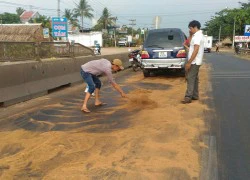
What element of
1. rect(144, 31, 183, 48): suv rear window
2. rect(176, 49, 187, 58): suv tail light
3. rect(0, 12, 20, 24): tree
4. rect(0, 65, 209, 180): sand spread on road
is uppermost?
rect(0, 12, 20, 24): tree

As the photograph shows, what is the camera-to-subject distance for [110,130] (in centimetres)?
557

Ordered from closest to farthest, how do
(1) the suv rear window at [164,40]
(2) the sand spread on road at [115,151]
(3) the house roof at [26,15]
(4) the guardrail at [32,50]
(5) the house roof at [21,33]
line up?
1. (2) the sand spread on road at [115,151]
2. (4) the guardrail at [32,50]
3. (1) the suv rear window at [164,40]
4. (5) the house roof at [21,33]
5. (3) the house roof at [26,15]

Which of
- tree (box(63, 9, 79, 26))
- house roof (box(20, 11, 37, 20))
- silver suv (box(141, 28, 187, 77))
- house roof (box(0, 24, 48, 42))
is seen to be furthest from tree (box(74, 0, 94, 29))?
silver suv (box(141, 28, 187, 77))

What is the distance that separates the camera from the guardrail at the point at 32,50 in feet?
28.5

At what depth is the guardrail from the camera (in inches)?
342

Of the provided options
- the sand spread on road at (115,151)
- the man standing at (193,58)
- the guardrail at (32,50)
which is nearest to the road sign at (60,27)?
the guardrail at (32,50)

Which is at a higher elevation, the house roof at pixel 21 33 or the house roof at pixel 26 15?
the house roof at pixel 26 15

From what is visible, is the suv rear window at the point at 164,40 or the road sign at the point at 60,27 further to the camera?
the road sign at the point at 60,27

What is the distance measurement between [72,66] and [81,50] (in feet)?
7.29

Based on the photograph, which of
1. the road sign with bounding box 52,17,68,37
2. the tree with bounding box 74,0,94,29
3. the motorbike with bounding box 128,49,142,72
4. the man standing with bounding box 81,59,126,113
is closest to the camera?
the man standing with bounding box 81,59,126,113

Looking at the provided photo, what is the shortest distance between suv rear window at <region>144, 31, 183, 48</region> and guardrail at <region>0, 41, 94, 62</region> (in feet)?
10.4

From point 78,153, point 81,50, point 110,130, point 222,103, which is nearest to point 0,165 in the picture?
point 78,153

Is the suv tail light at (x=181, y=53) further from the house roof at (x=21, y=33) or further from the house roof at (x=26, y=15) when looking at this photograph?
the house roof at (x=26, y=15)

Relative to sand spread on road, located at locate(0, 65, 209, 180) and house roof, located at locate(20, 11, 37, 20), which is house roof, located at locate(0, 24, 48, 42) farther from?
house roof, located at locate(20, 11, 37, 20)
